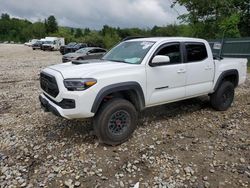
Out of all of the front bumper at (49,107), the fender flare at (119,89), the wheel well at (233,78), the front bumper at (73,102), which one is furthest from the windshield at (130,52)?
the wheel well at (233,78)

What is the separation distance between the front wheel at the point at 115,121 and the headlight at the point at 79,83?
0.51 meters

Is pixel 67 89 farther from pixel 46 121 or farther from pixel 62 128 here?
pixel 46 121

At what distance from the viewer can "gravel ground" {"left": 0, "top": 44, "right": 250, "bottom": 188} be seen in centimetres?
350

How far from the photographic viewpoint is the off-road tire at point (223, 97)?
6.08 m

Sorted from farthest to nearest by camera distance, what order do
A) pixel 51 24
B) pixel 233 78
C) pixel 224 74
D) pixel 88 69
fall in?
pixel 51 24, pixel 233 78, pixel 224 74, pixel 88 69

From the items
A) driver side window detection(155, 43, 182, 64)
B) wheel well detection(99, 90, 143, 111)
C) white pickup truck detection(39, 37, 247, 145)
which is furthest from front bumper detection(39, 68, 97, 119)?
driver side window detection(155, 43, 182, 64)

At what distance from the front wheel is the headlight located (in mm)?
507

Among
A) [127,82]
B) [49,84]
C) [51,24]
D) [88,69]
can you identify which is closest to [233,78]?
[127,82]

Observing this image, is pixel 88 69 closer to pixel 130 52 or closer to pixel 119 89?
pixel 119 89

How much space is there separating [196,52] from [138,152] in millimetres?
2702

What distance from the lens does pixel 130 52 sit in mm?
5066

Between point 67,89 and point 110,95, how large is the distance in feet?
2.61

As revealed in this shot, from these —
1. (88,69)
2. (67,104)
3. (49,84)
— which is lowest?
(67,104)

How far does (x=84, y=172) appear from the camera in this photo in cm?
364
